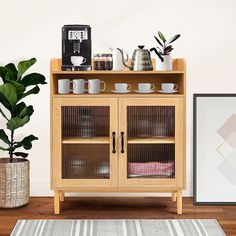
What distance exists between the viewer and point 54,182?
14.3 ft

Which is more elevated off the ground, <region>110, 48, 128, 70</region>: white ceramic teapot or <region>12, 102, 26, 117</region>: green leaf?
<region>110, 48, 128, 70</region>: white ceramic teapot

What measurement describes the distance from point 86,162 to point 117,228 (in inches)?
23.8

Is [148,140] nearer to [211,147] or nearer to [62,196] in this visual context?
[211,147]

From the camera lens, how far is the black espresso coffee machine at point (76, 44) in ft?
14.5

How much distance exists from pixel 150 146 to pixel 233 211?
2.56 feet

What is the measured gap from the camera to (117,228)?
13.0ft

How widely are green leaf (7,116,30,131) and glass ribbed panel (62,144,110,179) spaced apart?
0.35 meters

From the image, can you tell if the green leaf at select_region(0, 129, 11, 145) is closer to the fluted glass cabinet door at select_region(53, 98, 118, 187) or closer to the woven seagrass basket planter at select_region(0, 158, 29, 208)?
the woven seagrass basket planter at select_region(0, 158, 29, 208)

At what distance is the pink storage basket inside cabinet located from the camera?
4348 mm

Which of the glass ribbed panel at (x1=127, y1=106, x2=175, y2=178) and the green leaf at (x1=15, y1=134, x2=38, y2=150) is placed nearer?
the glass ribbed panel at (x1=127, y1=106, x2=175, y2=178)

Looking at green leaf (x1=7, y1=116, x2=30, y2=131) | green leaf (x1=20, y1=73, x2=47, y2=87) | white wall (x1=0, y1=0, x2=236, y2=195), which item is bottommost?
green leaf (x1=7, y1=116, x2=30, y2=131)

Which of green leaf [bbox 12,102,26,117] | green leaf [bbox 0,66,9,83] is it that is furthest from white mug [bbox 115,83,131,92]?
green leaf [bbox 0,66,9,83]

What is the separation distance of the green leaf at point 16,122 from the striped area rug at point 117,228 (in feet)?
2.36

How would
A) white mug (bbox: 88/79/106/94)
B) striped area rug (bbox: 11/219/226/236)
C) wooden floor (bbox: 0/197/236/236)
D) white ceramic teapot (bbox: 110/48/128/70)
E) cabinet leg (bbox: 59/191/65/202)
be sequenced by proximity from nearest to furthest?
1. striped area rug (bbox: 11/219/226/236)
2. wooden floor (bbox: 0/197/236/236)
3. white mug (bbox: 88/79/106/94)
4. white ceramic teapot (bbox: 110/48/128/70)
5. cabinet leg (bbox: 59/191/65/202)
